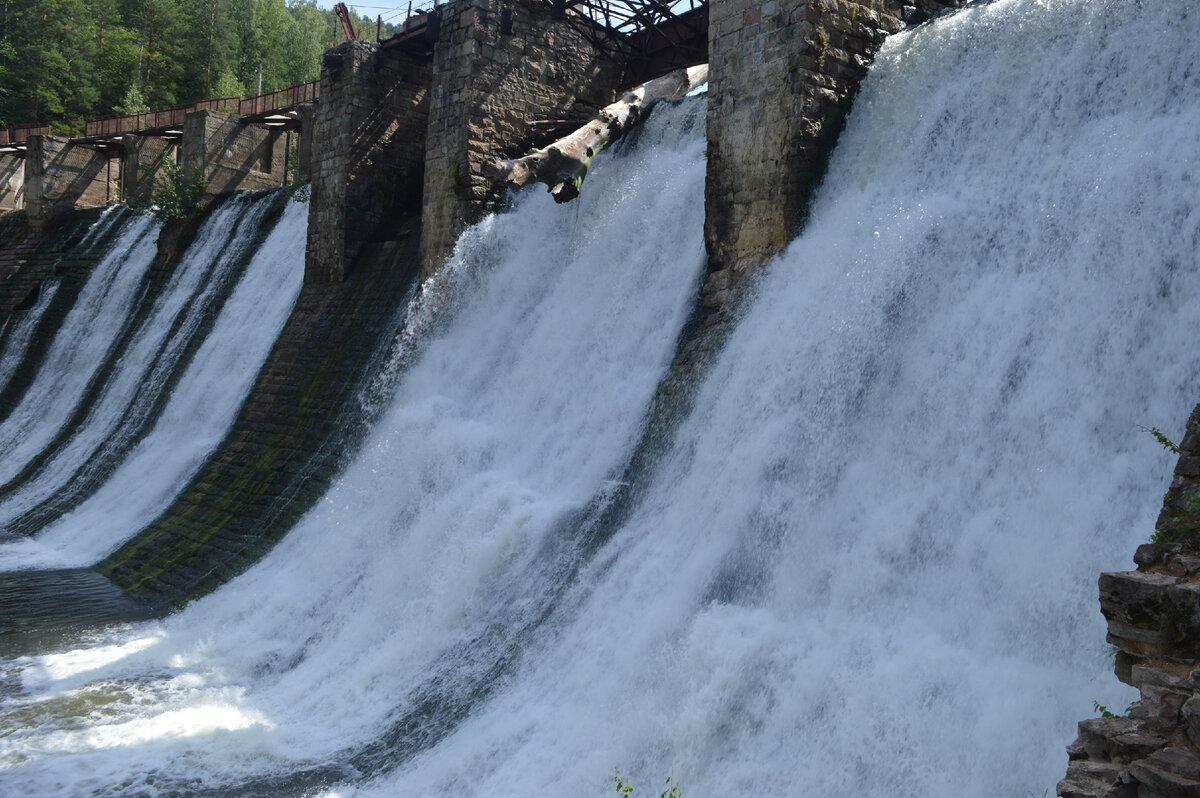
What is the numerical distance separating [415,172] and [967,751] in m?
13.3

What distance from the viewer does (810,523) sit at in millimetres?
7047

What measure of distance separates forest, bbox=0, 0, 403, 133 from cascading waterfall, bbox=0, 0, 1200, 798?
33629 millimetres

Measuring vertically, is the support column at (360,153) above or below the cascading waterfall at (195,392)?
above

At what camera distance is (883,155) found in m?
8.98

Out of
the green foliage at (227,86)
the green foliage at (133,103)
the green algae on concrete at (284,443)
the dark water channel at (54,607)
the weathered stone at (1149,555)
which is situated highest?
the green foliage at (227,86)

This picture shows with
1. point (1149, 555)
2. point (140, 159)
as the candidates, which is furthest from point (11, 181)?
point (1149, 555)

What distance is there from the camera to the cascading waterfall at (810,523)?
223 inches

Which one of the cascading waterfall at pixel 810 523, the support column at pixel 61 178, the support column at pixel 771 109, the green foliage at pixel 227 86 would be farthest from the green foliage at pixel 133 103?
the support column at pixel 771 109

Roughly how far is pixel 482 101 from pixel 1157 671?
11363mm

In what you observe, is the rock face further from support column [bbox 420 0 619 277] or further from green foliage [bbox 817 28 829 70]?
support column [bbox 420 0 619 277]

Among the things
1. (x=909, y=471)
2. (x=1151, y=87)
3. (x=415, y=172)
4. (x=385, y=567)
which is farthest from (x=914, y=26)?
(x=415, y=172)

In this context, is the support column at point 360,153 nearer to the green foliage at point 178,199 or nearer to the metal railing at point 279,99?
the green foliage at point 178,199

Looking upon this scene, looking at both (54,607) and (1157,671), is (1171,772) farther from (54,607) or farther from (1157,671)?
(54,607)

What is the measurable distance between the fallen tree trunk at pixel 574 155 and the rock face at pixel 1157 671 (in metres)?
8.35
